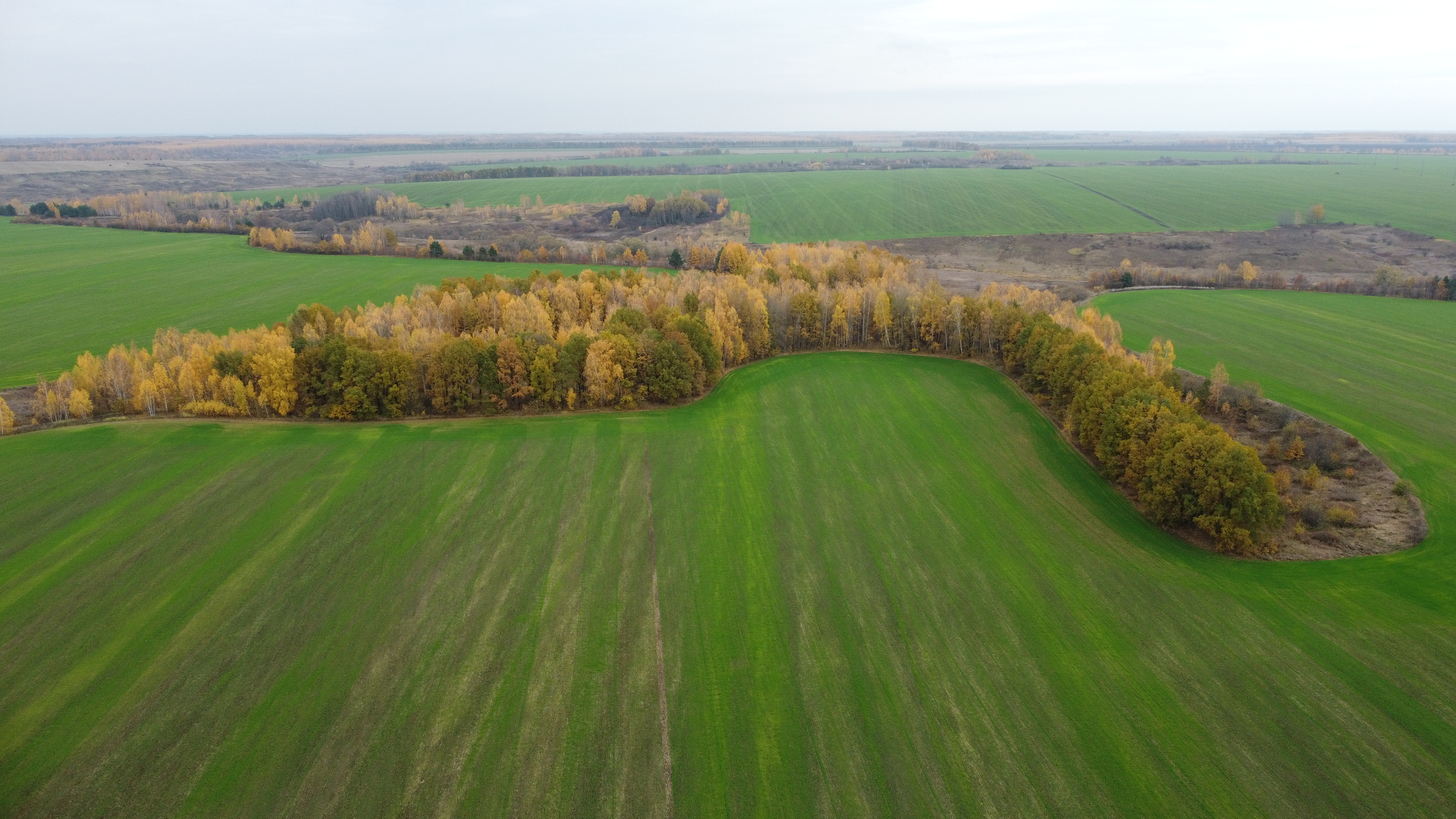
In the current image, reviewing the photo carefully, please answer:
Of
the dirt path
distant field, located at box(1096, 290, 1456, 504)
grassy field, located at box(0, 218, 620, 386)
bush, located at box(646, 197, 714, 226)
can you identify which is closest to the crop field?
distant field, located at box(1096, 290, 1456, 504)

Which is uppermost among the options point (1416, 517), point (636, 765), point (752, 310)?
point (752, 310)

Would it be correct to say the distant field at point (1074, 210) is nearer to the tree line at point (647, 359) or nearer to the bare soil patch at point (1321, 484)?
the tree line at point (647, 359)

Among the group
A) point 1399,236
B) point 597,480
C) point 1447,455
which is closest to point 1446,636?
point 1447,455

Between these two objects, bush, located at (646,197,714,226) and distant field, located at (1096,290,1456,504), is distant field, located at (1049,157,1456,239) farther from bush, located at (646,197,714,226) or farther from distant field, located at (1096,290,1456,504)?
bush, located at (646,197,714,226)

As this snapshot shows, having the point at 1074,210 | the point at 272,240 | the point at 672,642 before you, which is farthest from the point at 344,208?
the point at 1074,210

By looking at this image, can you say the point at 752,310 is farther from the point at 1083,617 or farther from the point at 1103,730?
the point at 1103,730

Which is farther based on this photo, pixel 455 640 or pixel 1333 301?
pixel 1333 301

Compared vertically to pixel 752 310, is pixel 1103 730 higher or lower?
lower
